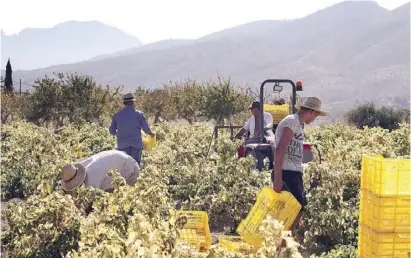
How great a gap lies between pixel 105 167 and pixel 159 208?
1438 millimetres

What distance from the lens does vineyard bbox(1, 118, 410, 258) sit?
3.49 metres

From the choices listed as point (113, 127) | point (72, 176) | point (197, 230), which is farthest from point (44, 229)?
point (113, 127)

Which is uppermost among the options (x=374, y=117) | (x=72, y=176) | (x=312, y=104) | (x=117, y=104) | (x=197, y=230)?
(x=312, y=104)

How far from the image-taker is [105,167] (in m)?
6.13

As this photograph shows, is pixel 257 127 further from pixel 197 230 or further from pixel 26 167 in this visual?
pixel 26 167

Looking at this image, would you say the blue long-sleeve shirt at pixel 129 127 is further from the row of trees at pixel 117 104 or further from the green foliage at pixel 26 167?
the row of trees at pixel 117 104

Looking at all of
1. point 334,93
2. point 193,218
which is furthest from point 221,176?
point 334,93

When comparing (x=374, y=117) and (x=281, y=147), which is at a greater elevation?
(x=281, y=147)

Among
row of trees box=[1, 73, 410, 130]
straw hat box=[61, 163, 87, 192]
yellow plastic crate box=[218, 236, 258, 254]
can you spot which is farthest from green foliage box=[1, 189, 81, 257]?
row of trees box=[1, 73, 410, 130]

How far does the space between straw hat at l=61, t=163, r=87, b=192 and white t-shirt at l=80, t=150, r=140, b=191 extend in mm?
139

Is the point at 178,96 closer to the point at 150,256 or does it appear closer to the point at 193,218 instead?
the point at 193,218

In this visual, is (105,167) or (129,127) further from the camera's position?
(129,127)

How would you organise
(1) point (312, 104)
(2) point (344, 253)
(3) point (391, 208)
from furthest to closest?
(1) point (312, 104)
(2) point (344, 253)
(3) point (391, 208)

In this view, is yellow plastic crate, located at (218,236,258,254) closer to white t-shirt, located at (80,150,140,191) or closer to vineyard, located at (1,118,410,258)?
vineyard, located at (1,118,410,258)
